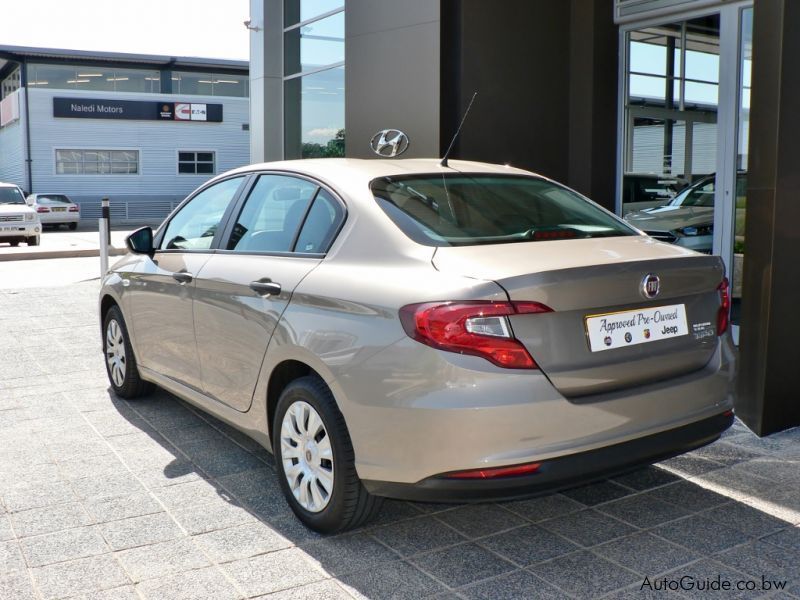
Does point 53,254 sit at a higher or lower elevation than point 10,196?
lower

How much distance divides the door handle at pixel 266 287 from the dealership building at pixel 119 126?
38.4m

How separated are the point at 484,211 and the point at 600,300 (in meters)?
0.83

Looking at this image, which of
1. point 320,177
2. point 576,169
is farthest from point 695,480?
point 576,169

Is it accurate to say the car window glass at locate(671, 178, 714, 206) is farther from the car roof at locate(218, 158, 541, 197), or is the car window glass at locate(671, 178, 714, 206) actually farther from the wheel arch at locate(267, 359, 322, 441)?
the wheel arch at locate(267, 359, 322, 441)

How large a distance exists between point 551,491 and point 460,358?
0.57 metres

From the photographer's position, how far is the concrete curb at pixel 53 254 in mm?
19531

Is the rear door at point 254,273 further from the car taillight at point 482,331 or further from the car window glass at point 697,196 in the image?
the car window glass at point 697,196

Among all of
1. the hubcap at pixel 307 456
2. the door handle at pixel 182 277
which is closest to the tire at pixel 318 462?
the hubcap at pixel 307 456

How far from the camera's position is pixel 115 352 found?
229 inches

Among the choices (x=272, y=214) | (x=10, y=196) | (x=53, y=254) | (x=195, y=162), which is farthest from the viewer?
(x=195, y=162)

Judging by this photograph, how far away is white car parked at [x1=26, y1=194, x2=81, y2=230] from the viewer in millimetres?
32719

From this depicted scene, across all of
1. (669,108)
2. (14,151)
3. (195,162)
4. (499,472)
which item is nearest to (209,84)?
(195,162)

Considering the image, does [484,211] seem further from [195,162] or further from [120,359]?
[195,162]

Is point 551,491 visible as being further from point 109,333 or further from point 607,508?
point 109,333
